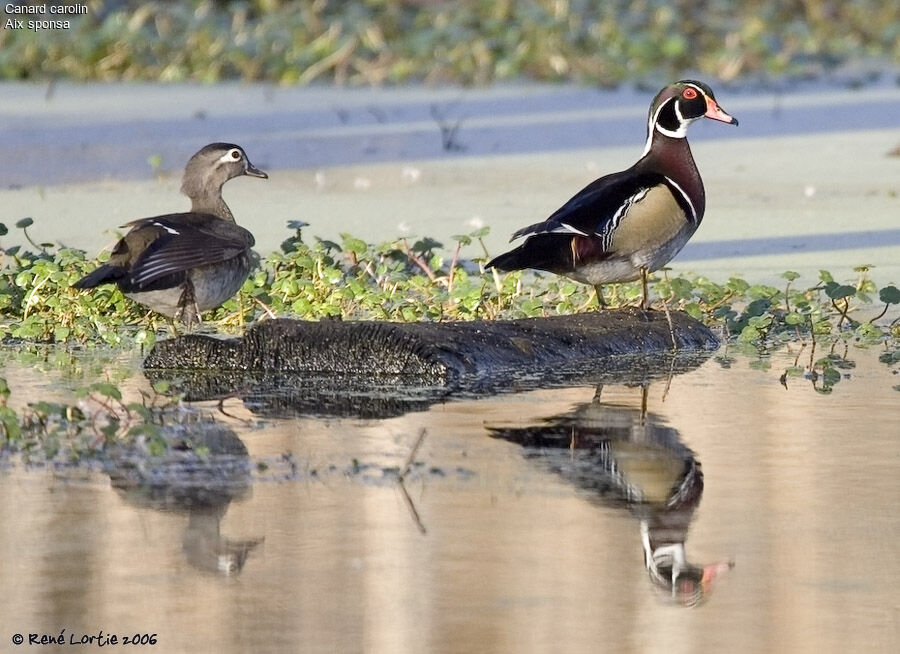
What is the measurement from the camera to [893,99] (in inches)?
648

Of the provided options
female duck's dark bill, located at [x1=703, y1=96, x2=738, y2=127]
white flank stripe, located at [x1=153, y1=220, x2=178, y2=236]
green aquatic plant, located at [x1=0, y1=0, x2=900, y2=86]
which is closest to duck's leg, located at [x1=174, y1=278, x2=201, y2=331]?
white flank stripe, located at [x1=153, y1=220, x2=178, y2=236]

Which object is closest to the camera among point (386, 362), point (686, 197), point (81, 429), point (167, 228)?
point (81, 429)

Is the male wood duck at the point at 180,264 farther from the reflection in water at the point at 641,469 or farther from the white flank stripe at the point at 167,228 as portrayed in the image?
the reflection in water at the point at 641,469

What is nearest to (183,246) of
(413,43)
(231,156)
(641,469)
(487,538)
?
(231,156)

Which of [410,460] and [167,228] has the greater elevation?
[167,228]

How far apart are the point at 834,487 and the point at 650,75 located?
43.1 ft

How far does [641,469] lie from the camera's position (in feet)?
16.8

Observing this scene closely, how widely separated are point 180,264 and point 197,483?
68.4 inches

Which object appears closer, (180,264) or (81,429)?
(81,429)

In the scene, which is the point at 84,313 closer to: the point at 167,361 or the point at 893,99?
the point at 167,361

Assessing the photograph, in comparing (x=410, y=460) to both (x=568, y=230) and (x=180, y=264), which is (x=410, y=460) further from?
(x=568, y=230)

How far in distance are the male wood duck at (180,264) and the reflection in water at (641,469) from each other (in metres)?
1.37

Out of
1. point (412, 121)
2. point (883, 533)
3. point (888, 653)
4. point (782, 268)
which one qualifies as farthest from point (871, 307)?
point (412, 121)

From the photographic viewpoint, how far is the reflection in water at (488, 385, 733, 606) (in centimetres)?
421
